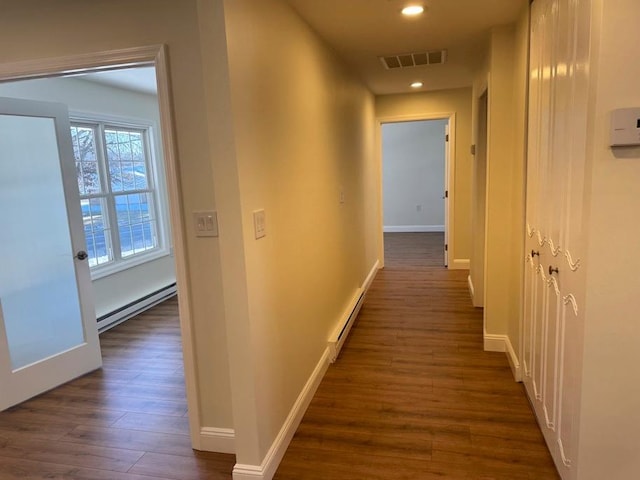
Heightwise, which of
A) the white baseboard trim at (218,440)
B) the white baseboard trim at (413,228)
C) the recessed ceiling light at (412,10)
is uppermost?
the recessed ceiling light at (412,10)

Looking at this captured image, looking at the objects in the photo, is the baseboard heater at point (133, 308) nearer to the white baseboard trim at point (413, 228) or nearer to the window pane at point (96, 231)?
the window pane at point (96, 231)

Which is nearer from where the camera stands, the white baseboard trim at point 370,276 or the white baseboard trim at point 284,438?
the white baseboard trim at point 284,438

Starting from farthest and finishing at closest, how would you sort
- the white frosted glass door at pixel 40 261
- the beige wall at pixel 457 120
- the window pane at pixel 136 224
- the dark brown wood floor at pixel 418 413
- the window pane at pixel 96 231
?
the beige wall at pixel 457 120, the window pane at pixel 136 224, the window pane at pixel 96 231, the white frosted glass door at pixel 40 261, the dark brown wood floor at pixel 418 413

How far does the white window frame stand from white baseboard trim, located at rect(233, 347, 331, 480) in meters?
2.60

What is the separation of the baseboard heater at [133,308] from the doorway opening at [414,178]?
4.81 m

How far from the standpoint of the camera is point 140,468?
2146 millimetres

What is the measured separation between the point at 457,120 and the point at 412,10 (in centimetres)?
326

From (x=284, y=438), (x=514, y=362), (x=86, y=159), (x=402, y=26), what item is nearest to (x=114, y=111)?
(x=86, y=159)

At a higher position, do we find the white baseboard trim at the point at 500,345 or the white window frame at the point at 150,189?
the white window frame at the point at 150,189

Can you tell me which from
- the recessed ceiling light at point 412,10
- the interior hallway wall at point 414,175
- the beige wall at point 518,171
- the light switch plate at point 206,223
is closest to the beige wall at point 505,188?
the beige wall at point 518,171

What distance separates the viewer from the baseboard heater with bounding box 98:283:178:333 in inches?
165

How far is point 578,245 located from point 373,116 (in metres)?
4.41

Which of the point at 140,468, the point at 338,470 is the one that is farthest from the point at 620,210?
the point at 140,468

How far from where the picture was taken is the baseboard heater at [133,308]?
4.19 m
